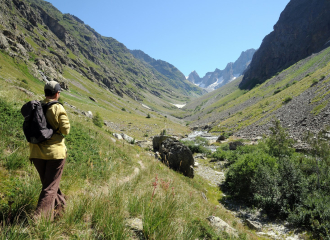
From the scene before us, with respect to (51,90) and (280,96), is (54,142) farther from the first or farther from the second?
(280,96)

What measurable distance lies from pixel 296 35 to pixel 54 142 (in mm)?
166196

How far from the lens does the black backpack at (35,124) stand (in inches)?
128

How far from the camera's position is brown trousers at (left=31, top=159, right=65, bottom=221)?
128 inches

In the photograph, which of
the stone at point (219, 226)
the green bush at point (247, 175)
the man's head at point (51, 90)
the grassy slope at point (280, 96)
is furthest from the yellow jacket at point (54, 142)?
the grassy slope at point (280, 96)

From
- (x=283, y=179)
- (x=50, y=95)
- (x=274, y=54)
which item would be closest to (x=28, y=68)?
(x=50, y=95)

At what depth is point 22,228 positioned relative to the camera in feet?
9.41

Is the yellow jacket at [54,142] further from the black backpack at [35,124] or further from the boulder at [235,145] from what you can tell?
the boulder at [235,145]

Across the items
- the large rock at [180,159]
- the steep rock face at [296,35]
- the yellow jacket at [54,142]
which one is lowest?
the large rock at [180,159]

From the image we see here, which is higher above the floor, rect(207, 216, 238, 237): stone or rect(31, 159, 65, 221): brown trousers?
rect(31, 159, 65, 221): brown trousers

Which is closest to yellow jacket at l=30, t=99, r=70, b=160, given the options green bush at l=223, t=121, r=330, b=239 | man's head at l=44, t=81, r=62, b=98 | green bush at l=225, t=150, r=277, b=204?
man's head at l=44, t=81, r=62, b=98

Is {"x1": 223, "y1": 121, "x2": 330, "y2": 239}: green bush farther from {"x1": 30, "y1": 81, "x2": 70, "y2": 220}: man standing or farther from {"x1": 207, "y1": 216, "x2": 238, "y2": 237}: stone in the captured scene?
{"x1": 30, "y1": 81, "x2": 70, "y2": 220}: man standing

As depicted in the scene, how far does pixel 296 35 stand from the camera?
11944 cm

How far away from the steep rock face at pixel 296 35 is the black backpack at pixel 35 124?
132 meters

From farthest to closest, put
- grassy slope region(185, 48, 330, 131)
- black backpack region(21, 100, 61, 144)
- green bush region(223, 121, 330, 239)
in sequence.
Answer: grassy slope region(185, 48, 330, 131), green bush region(223, 121, 330, 239), black backpack region(21, 100, 61, 144)
